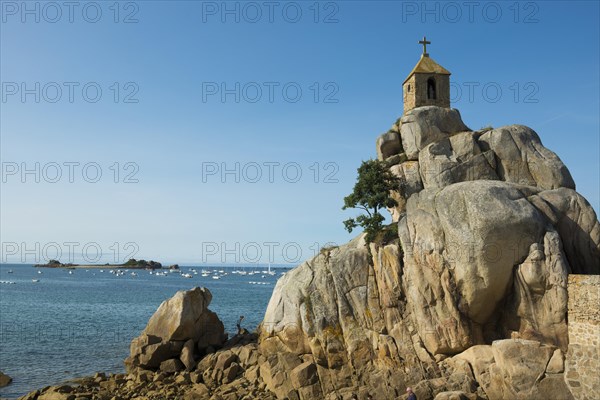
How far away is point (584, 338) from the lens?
80.6 ft

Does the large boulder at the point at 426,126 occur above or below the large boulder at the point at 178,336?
above

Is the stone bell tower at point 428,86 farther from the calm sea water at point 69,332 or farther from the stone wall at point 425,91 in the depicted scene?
the calm sea water at point 69,332

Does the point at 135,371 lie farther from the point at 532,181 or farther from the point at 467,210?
the point at 532,181

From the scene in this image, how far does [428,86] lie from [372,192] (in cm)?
1181

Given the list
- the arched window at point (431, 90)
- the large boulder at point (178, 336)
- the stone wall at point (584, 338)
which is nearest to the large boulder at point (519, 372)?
the stone wall at point (584, 338)

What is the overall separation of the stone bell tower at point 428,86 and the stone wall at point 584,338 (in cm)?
1950

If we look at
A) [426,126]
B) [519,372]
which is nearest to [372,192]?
[426,126]

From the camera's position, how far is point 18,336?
50031mm

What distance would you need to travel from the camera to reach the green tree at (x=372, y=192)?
34500 millimetres

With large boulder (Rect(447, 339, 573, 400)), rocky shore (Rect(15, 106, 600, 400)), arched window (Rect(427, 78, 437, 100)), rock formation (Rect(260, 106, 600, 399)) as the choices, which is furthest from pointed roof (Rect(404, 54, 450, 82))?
large boulder (Rect(447, 339, 573, 400))

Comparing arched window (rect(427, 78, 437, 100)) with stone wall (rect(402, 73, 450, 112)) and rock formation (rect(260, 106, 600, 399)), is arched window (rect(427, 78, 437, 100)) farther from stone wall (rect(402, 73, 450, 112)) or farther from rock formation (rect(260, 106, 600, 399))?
rock formation (rect(260, 106, 600, 399))

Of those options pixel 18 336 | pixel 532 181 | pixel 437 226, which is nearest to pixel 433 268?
pixel 437 226

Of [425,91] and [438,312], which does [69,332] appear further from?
[425,91]

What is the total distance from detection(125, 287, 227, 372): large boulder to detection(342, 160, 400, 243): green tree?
13053mm
